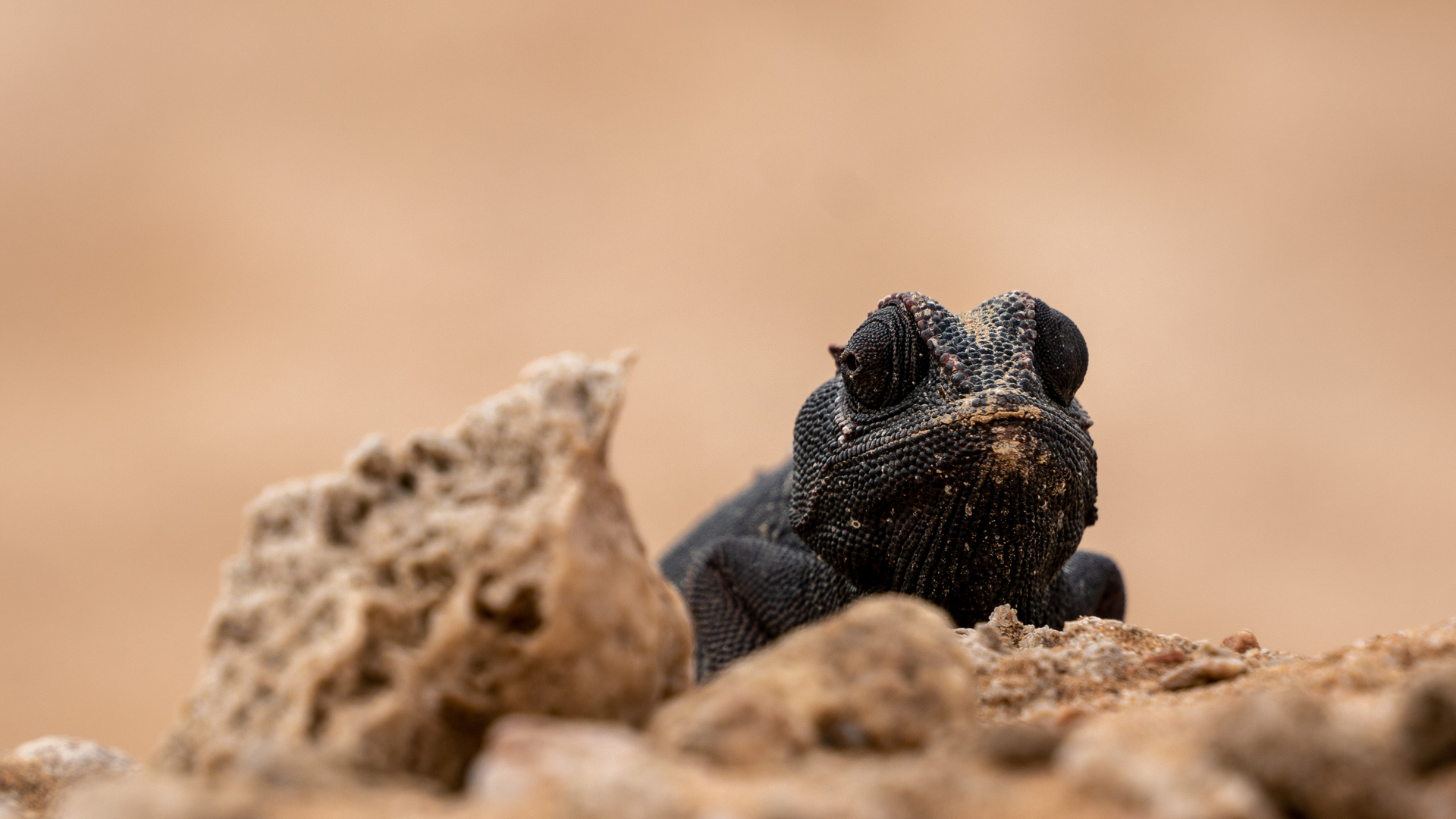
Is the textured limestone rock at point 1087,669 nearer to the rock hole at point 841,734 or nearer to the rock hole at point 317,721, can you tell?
the rock hole at point 841,734

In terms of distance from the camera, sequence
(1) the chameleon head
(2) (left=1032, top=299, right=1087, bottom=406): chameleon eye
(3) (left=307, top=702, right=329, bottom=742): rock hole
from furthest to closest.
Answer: (2) (left=1032, top=299, right=1087, bottom=406): chameleon eye, (1) the chameleon head, (3) (left=307, top=702, right=329, bottom=742): rock hole

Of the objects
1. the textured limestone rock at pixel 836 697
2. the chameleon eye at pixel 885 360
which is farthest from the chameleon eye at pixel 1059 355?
the textured limestone rock at pixel 836 697

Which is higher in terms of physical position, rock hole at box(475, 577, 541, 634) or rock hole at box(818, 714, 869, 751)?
rock hole at box(475, 577, 541, 634)

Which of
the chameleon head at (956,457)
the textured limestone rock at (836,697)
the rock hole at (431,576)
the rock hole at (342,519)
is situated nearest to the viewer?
the textured limestone rock at (836,697)

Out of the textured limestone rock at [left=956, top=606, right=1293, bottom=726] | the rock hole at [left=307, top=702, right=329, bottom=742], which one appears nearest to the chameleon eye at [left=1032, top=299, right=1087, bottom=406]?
the textured limestone rock at [left=956, top=606, right=1293, bottom=726]

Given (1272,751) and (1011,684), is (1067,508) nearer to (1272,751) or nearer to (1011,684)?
(1011,684)

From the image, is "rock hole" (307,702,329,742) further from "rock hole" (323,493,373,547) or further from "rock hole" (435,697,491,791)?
"rock hole" (323,493,373,547)

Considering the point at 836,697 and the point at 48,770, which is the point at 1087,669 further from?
the point at 48,770

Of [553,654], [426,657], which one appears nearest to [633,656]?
[553,654]
